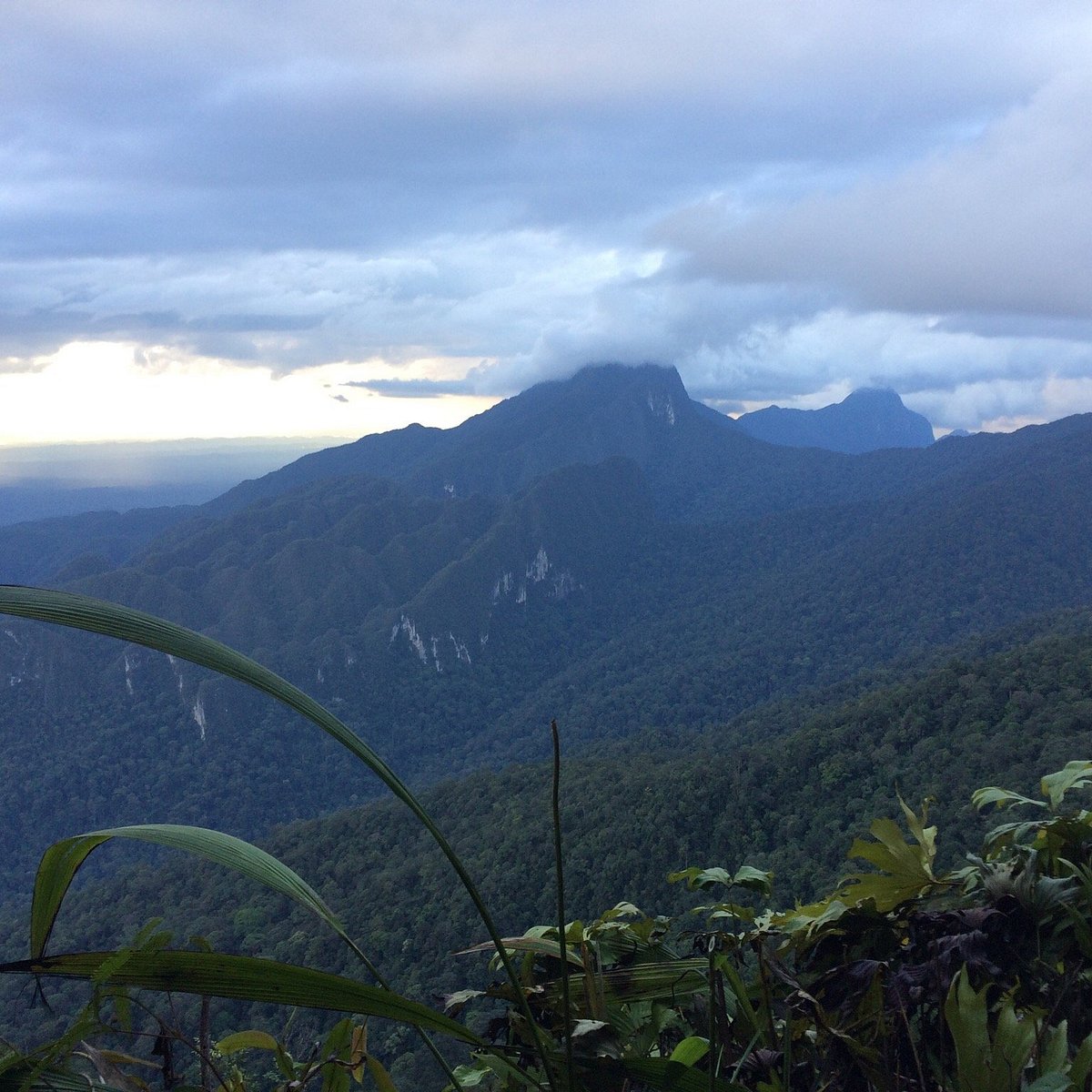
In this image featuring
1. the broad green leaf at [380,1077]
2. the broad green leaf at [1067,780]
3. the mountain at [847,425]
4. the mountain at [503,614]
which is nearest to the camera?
the broad green leaf at [380,1077]

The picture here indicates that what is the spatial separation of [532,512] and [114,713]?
1672 inches

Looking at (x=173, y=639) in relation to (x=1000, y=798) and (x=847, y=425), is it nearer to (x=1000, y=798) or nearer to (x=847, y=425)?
(x=1000, y=798)

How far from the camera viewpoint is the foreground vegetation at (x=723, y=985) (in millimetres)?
450

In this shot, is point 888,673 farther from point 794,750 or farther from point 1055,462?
point 1055,462

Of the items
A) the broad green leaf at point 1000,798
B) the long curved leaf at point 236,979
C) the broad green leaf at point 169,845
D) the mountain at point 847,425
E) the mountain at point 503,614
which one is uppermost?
the mountain at point 847,425

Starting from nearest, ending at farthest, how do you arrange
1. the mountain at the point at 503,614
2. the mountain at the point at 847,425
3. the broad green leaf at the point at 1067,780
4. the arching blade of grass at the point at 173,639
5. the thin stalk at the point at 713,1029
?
1. the arching blade of grass at the point at 173,639
2. the thin stalk at the point at 713,1029
3. the broad green leaf at the point at 1067,780
4. the mountain at the point at 503,614
5. the mountain at the point at 847,425

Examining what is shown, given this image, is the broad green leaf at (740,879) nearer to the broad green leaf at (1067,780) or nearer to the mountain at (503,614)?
the broad green leaf at (1067,780)

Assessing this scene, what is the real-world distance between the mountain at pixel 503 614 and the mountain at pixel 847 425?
62040mm

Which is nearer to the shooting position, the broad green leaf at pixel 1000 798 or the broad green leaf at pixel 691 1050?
the broad green leaf at pixel 691 1050

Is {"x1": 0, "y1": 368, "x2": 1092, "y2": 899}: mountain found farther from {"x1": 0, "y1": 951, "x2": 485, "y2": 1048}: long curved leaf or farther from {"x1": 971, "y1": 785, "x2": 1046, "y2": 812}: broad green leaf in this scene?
{"x1": 0, "y1": 951, "x2": 485, "y2": 1048}: long curved leaf

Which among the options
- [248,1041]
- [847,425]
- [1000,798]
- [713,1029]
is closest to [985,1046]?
[713,1029]

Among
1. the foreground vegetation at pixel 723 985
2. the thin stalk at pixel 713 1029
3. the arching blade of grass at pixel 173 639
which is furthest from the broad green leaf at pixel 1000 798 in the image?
the arching blade of grass at pixel 173 639

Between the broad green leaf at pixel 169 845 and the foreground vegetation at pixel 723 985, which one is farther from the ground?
the broad green leaf at pixel 169 845

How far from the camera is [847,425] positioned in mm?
176125
